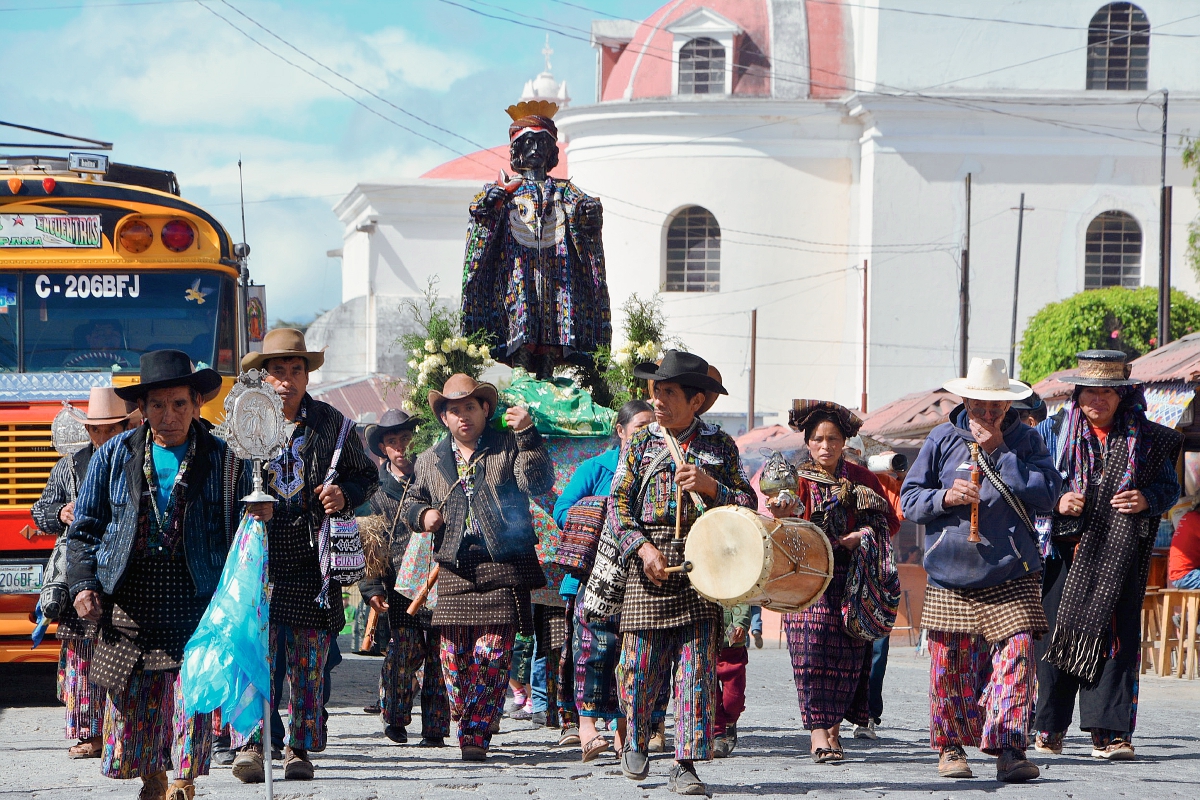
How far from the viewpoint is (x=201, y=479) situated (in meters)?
6.87

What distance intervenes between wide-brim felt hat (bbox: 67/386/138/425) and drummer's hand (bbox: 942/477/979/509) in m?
4.50

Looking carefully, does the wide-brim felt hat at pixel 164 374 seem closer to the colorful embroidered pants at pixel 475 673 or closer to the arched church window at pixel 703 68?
the colorful embroidered pants at pixel 475 673

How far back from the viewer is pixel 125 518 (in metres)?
6.68

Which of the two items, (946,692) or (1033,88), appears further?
(1033,88)

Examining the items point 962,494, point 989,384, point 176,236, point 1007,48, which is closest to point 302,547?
point 962,494

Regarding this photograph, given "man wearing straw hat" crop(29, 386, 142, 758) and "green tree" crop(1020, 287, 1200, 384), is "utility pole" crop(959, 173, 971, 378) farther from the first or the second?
"man wearing straw hat" crop(29, 386, 142, 758)

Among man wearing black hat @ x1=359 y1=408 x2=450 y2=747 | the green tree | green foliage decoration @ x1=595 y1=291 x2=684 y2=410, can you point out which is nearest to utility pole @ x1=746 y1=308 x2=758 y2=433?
the green tree

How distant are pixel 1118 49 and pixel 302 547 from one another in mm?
34640

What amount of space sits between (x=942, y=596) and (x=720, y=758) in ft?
5.09

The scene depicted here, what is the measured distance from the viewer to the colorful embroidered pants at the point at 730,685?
859cm

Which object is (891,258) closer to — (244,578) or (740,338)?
(740,338)

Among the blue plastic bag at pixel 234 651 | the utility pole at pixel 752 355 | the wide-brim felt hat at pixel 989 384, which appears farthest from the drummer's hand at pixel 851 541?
the utility pole at pixel 752 355

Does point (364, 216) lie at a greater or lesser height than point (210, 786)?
greater

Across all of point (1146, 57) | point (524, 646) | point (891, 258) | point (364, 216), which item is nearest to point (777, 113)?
point (891, 258)
